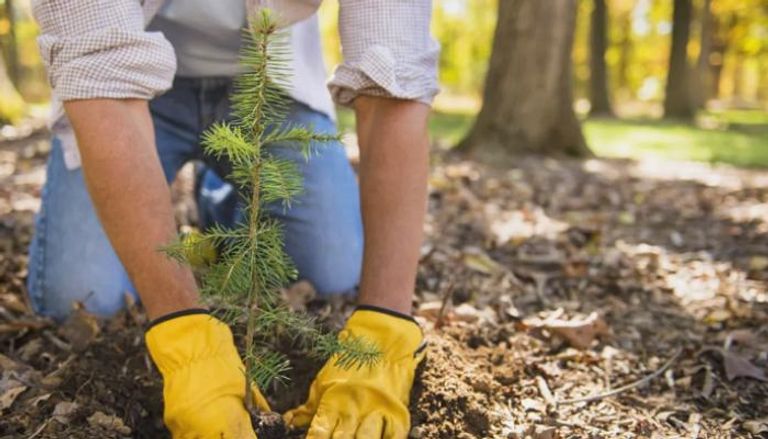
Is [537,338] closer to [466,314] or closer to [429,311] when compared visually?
[466,314]

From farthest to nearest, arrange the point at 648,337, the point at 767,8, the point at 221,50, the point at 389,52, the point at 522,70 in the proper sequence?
A: the point at 767,8
the point at 522,70
the point at 221,50
the point at 648,337
the point at 389,52

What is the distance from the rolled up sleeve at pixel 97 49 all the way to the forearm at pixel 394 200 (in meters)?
0.50

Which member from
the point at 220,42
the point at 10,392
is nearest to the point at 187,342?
the point at 10,392

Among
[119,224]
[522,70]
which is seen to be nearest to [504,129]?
[522,70]

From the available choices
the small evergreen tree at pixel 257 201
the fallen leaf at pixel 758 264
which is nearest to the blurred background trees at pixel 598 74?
the fallen leaf at pixel 758 264

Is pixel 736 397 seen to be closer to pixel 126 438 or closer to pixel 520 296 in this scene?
pixel 520 296

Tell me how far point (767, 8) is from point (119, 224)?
878 inches

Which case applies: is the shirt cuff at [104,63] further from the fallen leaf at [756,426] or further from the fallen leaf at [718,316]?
the fallen leaf at [718,316]

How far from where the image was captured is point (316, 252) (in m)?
A: 2.39

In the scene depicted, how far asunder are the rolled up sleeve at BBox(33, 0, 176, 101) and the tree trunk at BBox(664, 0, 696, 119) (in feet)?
43.0

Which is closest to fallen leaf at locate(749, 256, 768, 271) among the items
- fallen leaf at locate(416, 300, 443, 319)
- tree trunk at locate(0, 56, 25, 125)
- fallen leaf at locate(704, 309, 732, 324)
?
fallen leaf at locate(704, 309, 732, 324)

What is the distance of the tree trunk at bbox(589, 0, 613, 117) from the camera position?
13258 millimetres

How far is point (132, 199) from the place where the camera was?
4.72 ft

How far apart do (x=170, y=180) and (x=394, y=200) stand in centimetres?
104
